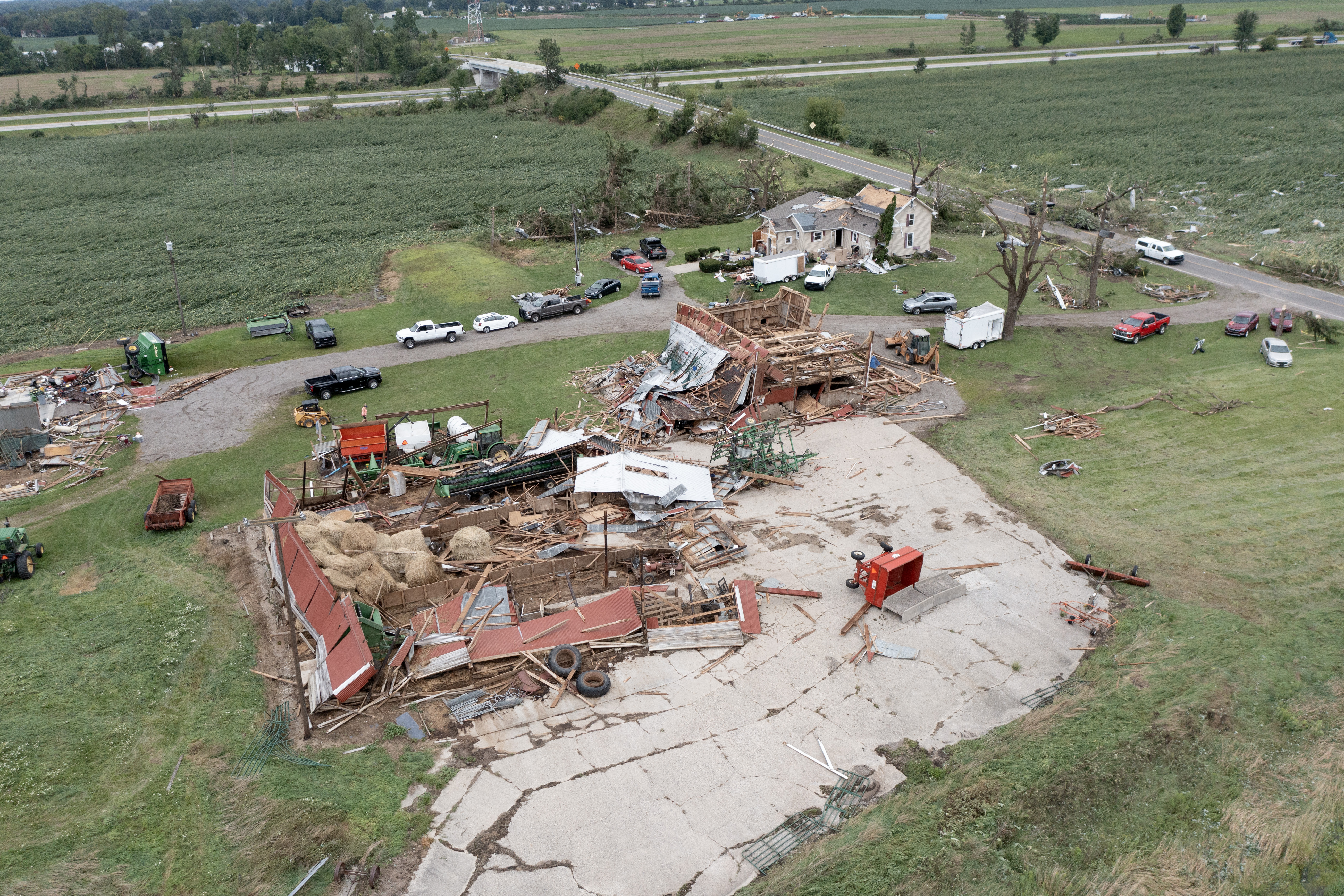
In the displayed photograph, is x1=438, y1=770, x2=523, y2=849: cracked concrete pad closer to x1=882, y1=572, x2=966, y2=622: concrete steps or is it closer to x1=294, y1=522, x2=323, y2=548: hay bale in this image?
x1=294, y1=522, x2=323, y2=548: hay bale

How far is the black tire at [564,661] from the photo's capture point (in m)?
21.6

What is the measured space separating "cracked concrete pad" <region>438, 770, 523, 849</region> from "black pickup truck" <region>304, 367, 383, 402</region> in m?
25.2

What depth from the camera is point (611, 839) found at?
56.5 ft

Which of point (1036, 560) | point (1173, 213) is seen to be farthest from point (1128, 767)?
point (1173, 213)

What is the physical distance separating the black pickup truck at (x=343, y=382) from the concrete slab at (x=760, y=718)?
69.8 feet

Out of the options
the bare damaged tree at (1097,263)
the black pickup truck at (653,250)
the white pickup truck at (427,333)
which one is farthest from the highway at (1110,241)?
the white pickup truck at (427,333)

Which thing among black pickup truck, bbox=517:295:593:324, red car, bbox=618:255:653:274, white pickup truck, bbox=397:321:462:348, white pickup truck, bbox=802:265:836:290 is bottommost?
white pickup truck, bbox=397:321:462:348

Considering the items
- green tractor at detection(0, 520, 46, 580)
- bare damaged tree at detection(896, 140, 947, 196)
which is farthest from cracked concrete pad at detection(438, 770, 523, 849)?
bare damaged tree at detection(896, 140, 947, 196)

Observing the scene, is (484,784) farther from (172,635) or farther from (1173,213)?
(1173,213)

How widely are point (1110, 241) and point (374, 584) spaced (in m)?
55.1

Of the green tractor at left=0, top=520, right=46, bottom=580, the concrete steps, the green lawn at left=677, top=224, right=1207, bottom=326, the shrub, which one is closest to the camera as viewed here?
the concrete steps

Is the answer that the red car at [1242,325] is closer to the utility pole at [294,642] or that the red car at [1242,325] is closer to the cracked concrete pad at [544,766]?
the cracked concrete pad at [544,766]

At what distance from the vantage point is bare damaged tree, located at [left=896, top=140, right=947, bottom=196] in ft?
197

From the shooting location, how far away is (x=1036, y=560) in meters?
26.1
